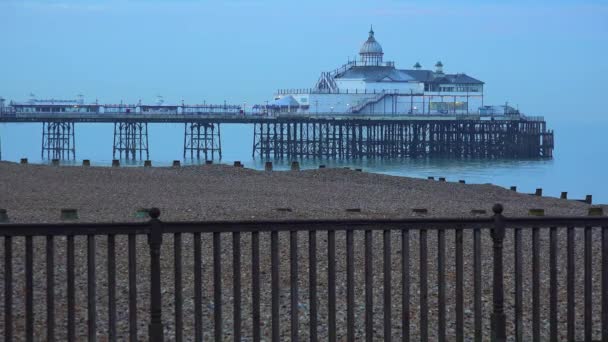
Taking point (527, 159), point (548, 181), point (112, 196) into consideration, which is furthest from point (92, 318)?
point (527, 159)

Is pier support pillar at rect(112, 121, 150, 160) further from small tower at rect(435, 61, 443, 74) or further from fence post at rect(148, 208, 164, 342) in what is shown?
fence post at rect(148, 208, 164, 342)

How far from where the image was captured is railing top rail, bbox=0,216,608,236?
609 centimetres

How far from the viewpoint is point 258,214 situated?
16.0 metres

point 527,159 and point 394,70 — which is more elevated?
point 394,70

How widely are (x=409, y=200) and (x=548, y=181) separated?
39344 mm

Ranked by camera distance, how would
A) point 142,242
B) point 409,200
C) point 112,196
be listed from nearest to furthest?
1. point 142,242
2. point 112,196
3. point 409,200

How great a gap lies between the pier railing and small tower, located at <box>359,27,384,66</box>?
9957 cm

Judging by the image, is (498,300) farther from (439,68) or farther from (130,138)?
(439,68)

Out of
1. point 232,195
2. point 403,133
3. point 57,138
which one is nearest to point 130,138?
point 57,138

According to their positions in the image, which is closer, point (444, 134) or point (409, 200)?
point (409, 200)

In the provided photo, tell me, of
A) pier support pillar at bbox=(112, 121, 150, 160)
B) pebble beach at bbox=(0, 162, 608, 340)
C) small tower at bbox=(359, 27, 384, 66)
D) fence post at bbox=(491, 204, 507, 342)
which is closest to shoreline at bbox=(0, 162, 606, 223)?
pebble beach at bbox=(0, 162, 608, 340)

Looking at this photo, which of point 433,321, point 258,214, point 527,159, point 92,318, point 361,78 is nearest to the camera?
point 92,318

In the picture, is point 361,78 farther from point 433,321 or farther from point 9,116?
point 433,321

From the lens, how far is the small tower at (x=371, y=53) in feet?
360
